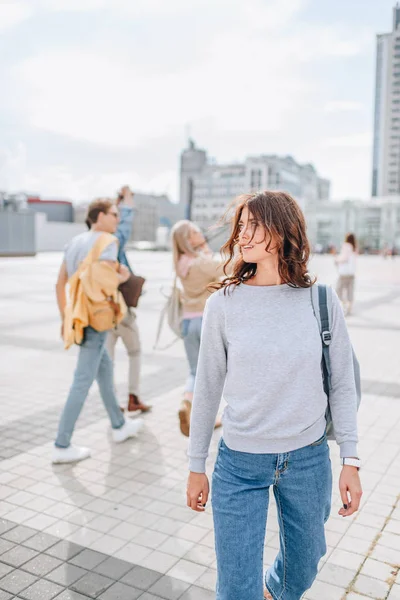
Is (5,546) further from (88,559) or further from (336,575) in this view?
(336,575)

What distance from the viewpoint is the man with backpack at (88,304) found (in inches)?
167

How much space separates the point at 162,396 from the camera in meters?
6.18

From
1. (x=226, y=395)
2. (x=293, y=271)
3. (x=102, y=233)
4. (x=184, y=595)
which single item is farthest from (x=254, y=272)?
(x=102, y=233)

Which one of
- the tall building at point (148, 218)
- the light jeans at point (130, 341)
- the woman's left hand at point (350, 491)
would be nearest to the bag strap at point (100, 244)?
the light jeans at point (130, 341)

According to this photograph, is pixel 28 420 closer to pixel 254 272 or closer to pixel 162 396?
pixel 162 396

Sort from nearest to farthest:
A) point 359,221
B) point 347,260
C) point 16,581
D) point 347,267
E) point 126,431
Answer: point 16,581, point 126,431, point 347,260, point 347,267, point 359,221

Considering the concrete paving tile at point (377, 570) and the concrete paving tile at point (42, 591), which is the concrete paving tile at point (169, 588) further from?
the concrete paving tile at point (377, 570)

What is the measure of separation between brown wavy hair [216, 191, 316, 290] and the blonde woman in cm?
259

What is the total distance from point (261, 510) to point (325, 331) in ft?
1.96

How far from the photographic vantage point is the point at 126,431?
15.8ft

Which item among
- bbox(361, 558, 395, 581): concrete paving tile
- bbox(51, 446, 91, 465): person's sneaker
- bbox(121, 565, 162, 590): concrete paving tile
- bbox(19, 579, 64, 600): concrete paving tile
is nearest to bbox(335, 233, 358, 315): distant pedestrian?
bbox(51, 446, 91, 465): person's sneaker

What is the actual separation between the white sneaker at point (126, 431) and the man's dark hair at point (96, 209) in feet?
5.21

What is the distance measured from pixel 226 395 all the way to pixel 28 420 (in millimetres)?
3702

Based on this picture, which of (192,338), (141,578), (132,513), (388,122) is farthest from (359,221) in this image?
(141,578)
